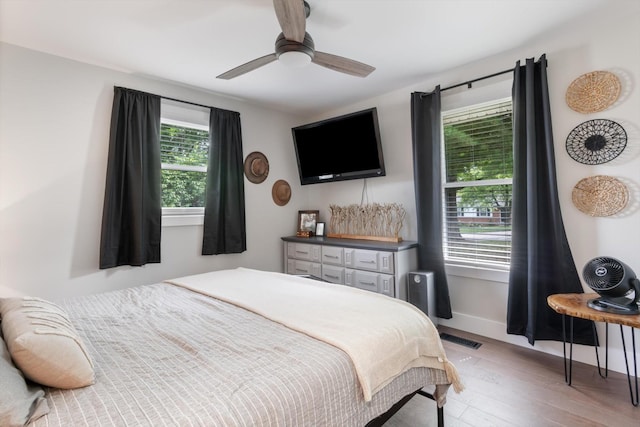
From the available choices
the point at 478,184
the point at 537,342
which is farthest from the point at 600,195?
the point at 537,342

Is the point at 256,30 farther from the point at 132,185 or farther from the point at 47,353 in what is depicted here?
the point at 47,353

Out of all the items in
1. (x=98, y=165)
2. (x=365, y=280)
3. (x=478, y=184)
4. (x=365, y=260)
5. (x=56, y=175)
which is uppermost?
(x=98, y=165)

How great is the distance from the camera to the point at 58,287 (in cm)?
258

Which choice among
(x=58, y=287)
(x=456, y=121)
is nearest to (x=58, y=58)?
(x=58, y=287)

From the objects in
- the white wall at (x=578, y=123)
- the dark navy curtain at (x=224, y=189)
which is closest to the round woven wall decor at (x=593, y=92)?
the white wall at (x=578, y=123)

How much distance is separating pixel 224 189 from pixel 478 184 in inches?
103

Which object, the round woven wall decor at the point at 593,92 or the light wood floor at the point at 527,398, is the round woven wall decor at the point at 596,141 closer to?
the round woven wall decor at the point at 593,92

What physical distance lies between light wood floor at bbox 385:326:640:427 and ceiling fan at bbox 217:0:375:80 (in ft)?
7.32

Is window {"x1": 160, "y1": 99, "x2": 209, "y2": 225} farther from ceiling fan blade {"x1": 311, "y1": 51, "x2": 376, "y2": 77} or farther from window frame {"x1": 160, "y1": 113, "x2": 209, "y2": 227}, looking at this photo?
ceiling fan blade {"x1": 311, "y1": 51, "x2": 376, "y2": 77}

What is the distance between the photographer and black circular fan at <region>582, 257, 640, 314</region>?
192 centimetres

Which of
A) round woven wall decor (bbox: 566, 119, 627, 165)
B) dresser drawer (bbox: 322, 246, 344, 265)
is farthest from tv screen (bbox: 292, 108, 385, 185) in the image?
round woven wall decor (bbox: 566, 119, 627, 165)

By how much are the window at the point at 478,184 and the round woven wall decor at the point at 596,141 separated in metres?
0.47

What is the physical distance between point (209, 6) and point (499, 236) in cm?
291

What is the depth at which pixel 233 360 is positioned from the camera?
117cm
